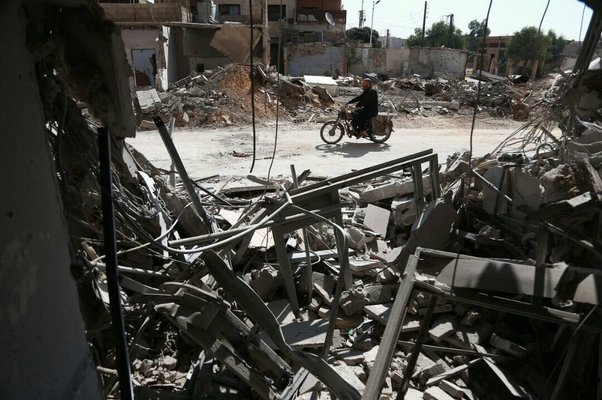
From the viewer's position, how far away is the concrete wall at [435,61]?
34.9 m

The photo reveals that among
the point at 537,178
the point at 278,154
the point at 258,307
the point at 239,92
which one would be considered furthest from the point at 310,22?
the point at 258,307

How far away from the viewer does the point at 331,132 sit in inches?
506

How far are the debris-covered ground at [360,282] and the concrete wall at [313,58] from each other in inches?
1033

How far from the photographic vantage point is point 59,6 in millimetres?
1883

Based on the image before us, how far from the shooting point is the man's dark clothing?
1224cm

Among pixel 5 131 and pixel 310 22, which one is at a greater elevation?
pixel 310 22

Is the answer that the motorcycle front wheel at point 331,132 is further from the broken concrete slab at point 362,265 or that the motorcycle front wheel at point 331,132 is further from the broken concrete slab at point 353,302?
the broken concrete slab at point 353,302

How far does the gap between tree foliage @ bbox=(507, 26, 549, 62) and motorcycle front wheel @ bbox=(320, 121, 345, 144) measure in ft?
107

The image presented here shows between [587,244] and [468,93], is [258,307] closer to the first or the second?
[587,244]

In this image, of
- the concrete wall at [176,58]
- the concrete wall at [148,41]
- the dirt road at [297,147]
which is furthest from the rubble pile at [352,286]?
the concrete wall at [176,58]

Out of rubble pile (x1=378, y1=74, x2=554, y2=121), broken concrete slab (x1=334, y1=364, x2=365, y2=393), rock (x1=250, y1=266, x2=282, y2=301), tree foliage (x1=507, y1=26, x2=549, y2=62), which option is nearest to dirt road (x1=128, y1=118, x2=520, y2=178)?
rubble pile (x1=378, y1=74, x2=554, y2=121)

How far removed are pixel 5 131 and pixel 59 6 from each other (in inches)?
24.4

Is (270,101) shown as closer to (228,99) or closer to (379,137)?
(228,99)

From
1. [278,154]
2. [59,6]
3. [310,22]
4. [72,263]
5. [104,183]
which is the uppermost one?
[310,22]
